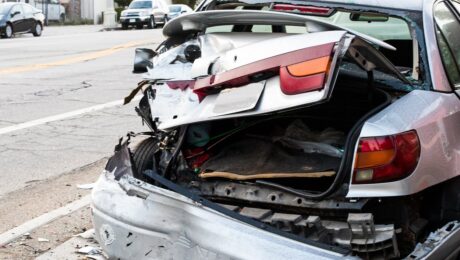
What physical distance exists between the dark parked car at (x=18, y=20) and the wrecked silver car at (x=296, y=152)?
85.4ft

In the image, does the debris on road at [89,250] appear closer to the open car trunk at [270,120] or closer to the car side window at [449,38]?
the open car trunk at [270,120]

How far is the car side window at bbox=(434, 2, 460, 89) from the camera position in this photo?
3.78 meters

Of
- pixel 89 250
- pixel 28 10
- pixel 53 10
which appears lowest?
pixel 53 10

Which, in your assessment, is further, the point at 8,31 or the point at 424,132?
the point at 8,31

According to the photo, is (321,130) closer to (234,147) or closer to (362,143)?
(234,147)

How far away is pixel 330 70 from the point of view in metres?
2.92

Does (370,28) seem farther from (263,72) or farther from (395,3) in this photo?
(263,72)

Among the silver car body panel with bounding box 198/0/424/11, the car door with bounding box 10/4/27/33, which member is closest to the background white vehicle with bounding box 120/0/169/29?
the car door with bounding box 10/4/27/33

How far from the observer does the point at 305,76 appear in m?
2.96

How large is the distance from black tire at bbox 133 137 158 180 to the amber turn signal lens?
115 cm

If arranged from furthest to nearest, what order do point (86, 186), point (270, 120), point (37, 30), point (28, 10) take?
point (37, 30) < point (28, 10) < point (86, 186) < point (270, 120)

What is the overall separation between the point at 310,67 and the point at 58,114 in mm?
7034

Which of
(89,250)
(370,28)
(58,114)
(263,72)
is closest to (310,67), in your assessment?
(263,72)

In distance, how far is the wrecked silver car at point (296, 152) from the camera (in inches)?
117
